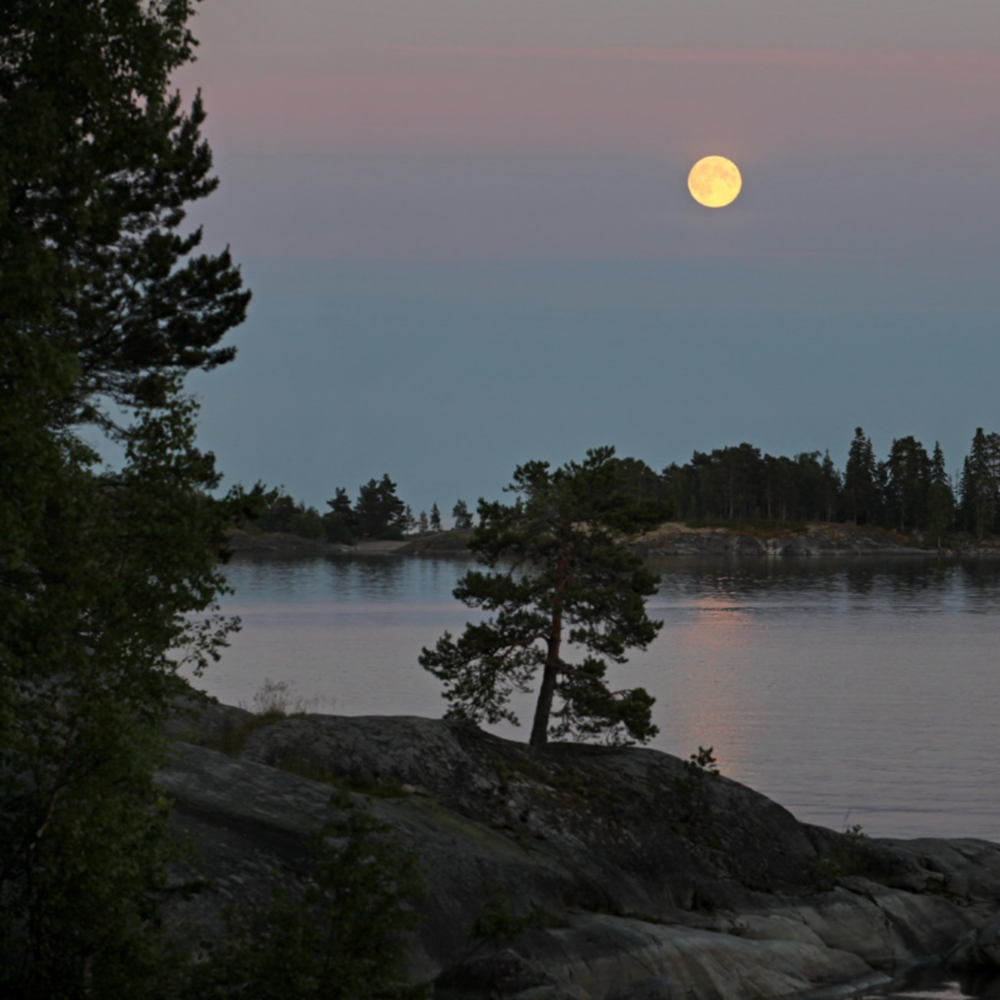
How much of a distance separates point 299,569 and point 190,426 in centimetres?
18537

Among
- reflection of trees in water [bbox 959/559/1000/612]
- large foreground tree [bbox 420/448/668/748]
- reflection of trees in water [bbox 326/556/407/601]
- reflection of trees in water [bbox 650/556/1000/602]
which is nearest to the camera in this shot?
large foreground tree [bbox 420/448/668/748]

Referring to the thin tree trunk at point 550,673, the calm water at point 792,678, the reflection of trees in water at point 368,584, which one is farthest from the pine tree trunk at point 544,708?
the reflection of trees in water at point 368,584

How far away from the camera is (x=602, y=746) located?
34375 millimetres

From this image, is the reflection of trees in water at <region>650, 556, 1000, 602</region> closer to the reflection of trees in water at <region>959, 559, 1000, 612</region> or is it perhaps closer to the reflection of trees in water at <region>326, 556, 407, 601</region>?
the reflection of trees in water at <region>959, 559, 1000, 612</region>

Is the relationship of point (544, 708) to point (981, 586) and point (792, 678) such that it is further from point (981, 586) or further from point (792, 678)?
point (981, 586)

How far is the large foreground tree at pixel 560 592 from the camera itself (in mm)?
33438

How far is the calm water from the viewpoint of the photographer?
165 ft

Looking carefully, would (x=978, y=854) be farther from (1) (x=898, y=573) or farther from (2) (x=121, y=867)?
(1) (x=898, y=573)

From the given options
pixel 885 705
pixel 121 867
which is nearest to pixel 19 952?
pixel 121 867

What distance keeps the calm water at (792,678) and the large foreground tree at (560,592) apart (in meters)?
14.1

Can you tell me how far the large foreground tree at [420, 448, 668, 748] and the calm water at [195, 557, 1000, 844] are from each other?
46.4ft

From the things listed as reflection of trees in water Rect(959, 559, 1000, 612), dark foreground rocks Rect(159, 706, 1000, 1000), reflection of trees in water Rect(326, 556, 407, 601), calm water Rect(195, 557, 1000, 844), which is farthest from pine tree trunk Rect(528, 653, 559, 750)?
reflection of trees in water Rect(326, 556, 407, 601)

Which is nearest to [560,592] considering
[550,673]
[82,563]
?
[550,673]

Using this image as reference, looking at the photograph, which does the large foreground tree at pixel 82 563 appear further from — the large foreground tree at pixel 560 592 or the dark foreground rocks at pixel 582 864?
the large foreground tree at pixel 560 592
